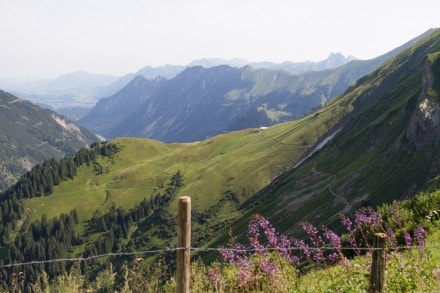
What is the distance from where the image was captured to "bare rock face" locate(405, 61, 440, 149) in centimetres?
11531

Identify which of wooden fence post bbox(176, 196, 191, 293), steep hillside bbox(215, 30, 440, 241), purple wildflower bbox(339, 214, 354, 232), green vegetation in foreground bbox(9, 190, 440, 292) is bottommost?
steep hillside bbox(215, 30, 440, 241)

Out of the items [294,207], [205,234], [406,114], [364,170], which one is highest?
[406,114]

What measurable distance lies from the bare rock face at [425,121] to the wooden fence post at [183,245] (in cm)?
11746

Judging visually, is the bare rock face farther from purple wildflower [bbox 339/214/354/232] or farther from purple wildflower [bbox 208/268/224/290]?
purple wildflower [bbox 208/268/224/290]

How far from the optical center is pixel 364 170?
131 meters

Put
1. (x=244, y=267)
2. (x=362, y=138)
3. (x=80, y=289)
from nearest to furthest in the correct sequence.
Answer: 1. (x=80, y=289)
2. (x=244, y=267)
3. (x=362, y=138)

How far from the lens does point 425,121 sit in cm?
11875

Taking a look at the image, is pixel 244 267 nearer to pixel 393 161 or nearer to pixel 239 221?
pixel 393 161

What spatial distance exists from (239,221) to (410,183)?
249 ft

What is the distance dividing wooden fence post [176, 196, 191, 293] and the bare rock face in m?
117

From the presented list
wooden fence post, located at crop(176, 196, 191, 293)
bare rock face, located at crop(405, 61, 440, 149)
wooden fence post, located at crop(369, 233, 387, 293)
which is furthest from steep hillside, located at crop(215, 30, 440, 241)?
wooden fence post, located at crop(176, 196, 191, 293)

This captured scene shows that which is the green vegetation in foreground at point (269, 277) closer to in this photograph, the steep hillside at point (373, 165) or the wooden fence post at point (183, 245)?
the wooden fence post at point (183, 245)

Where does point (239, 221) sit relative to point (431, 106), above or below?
below

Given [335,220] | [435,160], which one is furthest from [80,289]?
[435,160]
